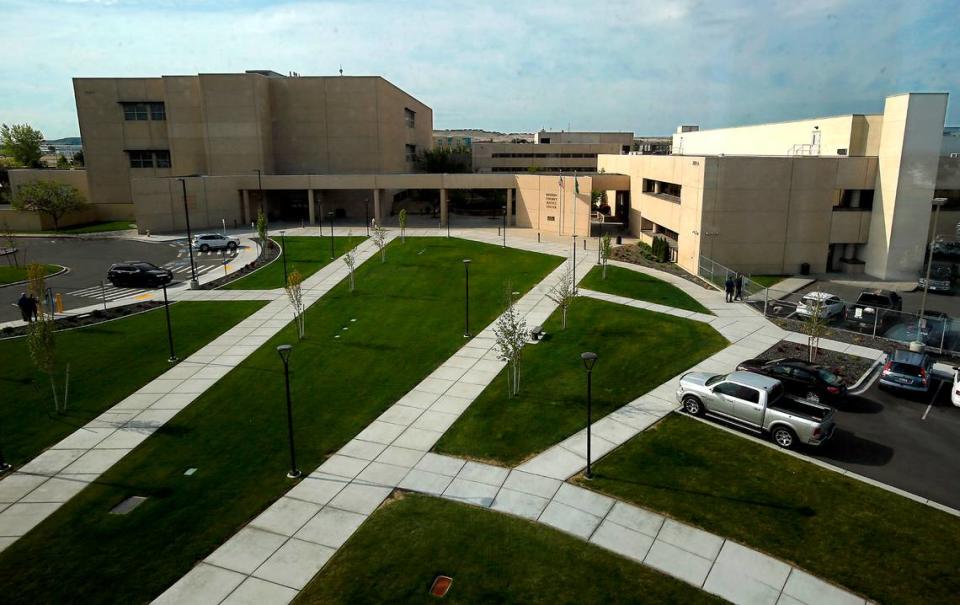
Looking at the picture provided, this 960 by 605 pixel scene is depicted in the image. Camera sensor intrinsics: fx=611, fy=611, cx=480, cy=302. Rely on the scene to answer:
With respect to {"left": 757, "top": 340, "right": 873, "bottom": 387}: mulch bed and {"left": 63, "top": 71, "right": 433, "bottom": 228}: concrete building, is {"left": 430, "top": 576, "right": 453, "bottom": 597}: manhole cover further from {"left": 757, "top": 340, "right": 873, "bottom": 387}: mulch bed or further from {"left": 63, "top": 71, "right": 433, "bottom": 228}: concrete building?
{"left": 63, "top": 71, "right": 433, "bottom": 228}: concrete building

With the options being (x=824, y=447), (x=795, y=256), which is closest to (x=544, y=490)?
(x=824, y=447)

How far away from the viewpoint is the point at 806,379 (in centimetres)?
2078

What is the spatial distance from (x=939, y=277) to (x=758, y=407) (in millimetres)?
29339

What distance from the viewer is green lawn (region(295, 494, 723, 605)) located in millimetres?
11789

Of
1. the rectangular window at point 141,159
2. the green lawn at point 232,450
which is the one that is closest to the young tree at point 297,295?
the green lawn at point 232,450

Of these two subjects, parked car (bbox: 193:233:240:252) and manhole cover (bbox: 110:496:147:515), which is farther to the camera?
parked car (bbox: 193:233:240:252)

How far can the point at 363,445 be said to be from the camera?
58.7ft

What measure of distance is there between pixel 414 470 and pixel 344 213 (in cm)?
5561

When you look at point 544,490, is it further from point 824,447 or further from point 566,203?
point 566,203

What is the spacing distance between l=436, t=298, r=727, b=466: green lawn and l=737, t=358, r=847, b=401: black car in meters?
3.30

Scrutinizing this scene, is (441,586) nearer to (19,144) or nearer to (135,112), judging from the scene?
(135,112)

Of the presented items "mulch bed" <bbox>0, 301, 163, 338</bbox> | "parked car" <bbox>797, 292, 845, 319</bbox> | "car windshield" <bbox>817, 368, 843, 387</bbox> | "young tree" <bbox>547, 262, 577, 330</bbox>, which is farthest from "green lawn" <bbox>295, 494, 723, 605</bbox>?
"mulch bed" <bbox>0, 301, 163, 338</bbox>

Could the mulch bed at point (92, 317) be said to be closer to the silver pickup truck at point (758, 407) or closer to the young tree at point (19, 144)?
the silver pickup truck at point (758, 407)

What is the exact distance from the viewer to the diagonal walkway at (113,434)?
15.3 meters
